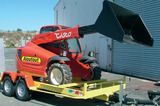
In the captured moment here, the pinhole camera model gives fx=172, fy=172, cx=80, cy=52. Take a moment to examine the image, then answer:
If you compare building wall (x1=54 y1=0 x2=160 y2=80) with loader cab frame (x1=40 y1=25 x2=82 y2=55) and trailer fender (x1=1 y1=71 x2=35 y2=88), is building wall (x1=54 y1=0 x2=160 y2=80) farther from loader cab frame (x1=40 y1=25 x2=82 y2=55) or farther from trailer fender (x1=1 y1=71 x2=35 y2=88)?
trailer fender (x1=1 y1=71 x2=35 y2=88)

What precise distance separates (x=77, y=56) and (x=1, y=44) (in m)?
4.39

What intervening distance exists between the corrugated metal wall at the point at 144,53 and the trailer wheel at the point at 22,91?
25.8ft

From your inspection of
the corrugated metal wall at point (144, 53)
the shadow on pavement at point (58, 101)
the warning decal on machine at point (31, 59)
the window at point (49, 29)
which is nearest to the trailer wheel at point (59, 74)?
the warning decal on machine at point (31, 59)

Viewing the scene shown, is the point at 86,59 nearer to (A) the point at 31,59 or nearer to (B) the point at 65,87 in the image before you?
(B) the point at 65,87

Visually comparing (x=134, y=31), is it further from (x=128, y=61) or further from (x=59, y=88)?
(x=128, y=61)

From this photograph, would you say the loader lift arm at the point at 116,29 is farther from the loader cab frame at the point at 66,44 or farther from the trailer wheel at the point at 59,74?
the trailer wheel at the point at 59,74

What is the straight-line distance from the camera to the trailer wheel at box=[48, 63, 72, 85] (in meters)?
5.43

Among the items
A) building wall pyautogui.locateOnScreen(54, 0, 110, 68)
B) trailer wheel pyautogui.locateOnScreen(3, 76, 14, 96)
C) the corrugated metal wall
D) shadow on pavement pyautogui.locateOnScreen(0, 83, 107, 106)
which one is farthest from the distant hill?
shadow on pavement pyautogui.locateOnScreen(0, 83, 107, 106)

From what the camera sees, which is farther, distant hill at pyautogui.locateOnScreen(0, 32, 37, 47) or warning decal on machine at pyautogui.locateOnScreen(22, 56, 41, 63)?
distant hill at pyautogui.locateOnScreen(0, 32, 37, 47)

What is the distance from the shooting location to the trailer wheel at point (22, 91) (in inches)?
246

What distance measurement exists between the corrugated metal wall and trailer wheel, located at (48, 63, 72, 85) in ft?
23.4

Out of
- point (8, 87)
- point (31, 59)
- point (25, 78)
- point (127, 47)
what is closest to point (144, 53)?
Answer: point (127, 47)

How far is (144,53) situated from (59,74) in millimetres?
7517

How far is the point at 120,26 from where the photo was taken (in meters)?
4.21
